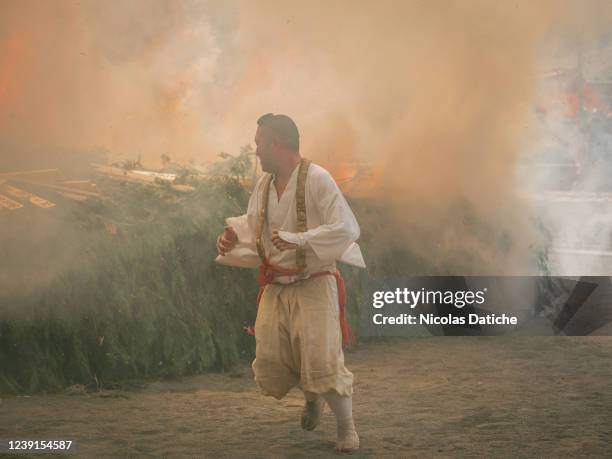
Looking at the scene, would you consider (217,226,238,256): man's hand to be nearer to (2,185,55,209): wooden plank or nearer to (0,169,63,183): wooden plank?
(2,185,55,209): wooden plank

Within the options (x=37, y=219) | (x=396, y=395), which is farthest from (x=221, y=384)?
(x=37, y=219)

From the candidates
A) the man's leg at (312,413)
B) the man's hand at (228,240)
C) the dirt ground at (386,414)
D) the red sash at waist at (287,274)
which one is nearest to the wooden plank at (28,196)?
the dirt ground at (386,414)

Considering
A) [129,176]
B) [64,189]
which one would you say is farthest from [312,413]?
[129,176]

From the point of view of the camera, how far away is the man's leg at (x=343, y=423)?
16.1ft

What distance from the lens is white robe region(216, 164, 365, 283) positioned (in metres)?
4.87

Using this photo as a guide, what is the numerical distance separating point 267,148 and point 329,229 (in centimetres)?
53

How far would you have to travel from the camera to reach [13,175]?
7.37 metres

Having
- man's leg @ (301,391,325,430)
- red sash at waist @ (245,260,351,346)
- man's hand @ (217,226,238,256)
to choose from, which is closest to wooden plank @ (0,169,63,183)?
man's hand @ (217,226,238,256)

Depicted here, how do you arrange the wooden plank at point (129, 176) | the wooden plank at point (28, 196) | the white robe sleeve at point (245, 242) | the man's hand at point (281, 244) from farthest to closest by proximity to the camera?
the wooden plank at point (129, 176)
the wooden plank at point (28, 196)
the white robe sleeve at point (245, 242)
the man's hand at point (281, 244)

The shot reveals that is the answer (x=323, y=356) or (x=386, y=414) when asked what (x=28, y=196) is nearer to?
(x=386, y=414)

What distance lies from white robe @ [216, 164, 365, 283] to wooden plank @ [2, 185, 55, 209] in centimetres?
230

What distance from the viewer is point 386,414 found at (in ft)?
19.5

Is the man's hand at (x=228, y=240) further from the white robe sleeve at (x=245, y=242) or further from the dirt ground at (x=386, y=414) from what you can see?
the dirt ground at (x=386, y=414)

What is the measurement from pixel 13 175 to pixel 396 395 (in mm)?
3141
